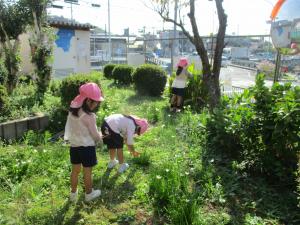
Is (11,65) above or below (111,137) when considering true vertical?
above

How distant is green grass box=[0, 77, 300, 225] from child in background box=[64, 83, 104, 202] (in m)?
0.23

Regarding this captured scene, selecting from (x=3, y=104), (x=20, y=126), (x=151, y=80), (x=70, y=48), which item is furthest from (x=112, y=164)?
(x=70, y=48)

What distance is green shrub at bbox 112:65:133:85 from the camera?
474 inches

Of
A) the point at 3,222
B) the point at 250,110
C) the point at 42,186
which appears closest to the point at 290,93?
the point at 250,110

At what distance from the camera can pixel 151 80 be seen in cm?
1000

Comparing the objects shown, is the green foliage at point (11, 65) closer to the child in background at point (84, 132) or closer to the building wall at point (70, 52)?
the child in background at point (84, 132)

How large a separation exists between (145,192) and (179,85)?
4.59 m

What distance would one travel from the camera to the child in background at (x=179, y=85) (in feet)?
26.3

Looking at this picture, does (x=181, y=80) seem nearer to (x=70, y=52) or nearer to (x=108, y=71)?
(x=108, y=71)

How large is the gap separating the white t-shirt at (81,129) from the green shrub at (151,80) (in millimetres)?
6524

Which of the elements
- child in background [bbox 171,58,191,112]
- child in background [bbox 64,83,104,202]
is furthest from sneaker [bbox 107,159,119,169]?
child in background [bbox 171,58,191,112]

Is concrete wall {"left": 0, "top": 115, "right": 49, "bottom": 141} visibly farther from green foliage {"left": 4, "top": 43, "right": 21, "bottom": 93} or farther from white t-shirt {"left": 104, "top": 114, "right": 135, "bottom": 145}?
white t-shirt {"left": 104, "top": 114, "right": 135, "bottom": 145}

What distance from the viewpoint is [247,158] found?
4559mm

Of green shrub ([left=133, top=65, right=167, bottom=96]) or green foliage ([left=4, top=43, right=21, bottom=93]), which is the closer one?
green foliage ([left=4, top=43, right=21, bottom=93])
